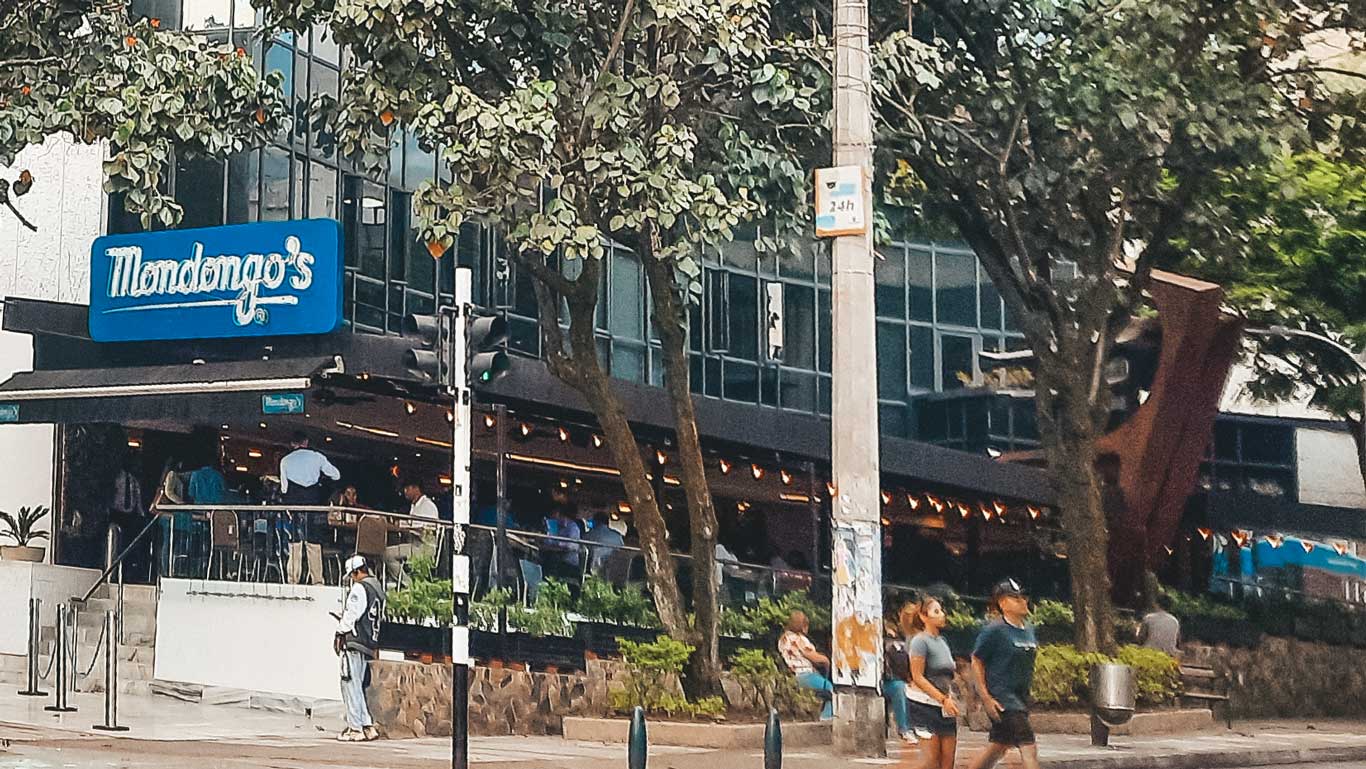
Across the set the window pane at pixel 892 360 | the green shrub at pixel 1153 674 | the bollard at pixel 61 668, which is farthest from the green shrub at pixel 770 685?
the window pane at pixel 892 360

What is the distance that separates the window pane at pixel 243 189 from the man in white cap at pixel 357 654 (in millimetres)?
7858

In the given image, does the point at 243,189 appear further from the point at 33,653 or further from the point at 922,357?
the point at 922,357

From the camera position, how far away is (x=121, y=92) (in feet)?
57.9

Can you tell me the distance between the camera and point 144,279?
75.8 feet

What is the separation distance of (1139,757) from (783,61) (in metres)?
7.70

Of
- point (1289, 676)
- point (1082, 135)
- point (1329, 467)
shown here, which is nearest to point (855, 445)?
point (1082, 135)

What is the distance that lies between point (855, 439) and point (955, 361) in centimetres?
2339

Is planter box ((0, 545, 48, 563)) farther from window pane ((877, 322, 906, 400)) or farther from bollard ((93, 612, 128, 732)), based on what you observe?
window pane ((877, 322, 906, 400))

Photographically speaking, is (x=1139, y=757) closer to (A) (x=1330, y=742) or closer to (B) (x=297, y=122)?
(A) (x=1330, y=742)

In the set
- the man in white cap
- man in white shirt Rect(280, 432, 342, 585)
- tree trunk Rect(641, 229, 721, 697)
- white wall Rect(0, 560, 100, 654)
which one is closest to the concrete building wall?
white wall Rect(0, 560, 100, 654)

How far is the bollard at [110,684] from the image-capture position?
18.0 meters

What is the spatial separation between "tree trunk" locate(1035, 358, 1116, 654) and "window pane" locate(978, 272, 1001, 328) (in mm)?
16918

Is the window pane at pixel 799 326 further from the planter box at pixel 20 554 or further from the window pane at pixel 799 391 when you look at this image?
the planter box at pixel 20 554

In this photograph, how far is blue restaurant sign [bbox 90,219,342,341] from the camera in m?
22.1
